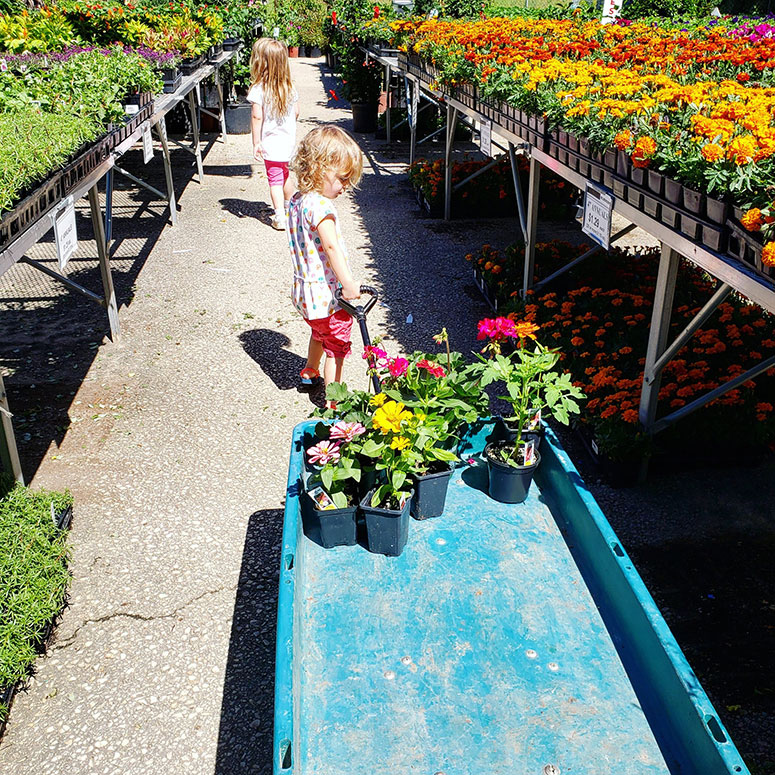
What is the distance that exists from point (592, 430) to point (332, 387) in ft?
6.34

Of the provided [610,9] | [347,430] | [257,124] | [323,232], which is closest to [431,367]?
[347,430]

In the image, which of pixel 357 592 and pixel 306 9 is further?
pixel 306 9

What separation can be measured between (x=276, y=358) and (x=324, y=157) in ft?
6.83

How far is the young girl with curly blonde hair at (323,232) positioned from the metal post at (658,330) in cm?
157

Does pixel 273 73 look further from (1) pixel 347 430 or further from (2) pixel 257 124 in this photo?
(1) pixel 347 430

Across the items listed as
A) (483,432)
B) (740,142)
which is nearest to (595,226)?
(740,142)

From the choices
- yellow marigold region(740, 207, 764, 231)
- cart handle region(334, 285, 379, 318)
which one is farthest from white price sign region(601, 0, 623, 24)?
yellow marigold region(740, 207, 764, 231)

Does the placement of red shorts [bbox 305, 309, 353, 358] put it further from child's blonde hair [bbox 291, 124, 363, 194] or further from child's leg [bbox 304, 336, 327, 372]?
child's blonde hair [bbox 291, 124, 363, 194]

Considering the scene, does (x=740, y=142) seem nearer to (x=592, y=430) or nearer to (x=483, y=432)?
(x=483, y=432)

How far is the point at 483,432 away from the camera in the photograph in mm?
3318

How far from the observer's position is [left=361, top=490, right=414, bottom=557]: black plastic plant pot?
8.95ft

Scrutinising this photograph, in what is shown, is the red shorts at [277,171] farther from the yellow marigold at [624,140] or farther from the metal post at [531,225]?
the yellow marigold at [624,140]

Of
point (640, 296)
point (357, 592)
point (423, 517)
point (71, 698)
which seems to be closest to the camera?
point (357, 592)

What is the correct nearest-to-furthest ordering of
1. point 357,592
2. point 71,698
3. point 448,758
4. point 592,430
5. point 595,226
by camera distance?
1. point 448,758
2. point 357,592
3. point 71,698
4. point 595,226
5. point 592,430
